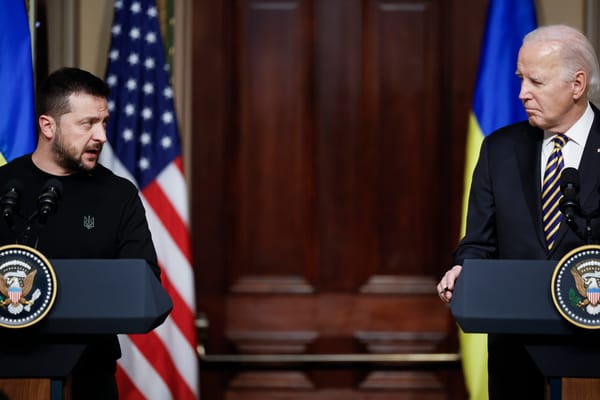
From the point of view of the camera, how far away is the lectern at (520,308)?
2445mm

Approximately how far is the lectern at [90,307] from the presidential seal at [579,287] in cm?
107

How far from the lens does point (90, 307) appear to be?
2.54 m

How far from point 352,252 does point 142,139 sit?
1295mm

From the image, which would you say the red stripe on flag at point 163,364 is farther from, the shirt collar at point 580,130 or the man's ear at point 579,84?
the man's ear at point 579,84

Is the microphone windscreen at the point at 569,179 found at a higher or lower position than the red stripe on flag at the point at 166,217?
higher

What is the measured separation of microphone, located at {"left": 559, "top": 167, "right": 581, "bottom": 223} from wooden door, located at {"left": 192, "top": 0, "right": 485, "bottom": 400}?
2.44 meters

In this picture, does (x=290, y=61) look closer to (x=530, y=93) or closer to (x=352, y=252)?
(x=352, y=252)

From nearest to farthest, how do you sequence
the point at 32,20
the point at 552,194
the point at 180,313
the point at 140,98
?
1. the point at 552,194
2. the point at 32,20
3. the point at 180,313
4. the point at 140,98

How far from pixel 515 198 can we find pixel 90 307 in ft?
4.37

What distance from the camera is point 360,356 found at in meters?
4.96

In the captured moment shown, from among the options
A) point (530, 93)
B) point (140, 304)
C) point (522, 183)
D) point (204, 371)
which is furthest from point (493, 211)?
point (204, 371)

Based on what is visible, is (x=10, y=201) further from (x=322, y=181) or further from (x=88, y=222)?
(x=322, y=181)

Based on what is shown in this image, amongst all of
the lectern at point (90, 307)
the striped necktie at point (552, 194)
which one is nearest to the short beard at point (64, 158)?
the lectern at point (90, 307)

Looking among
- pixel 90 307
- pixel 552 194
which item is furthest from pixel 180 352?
pixel 552 194
